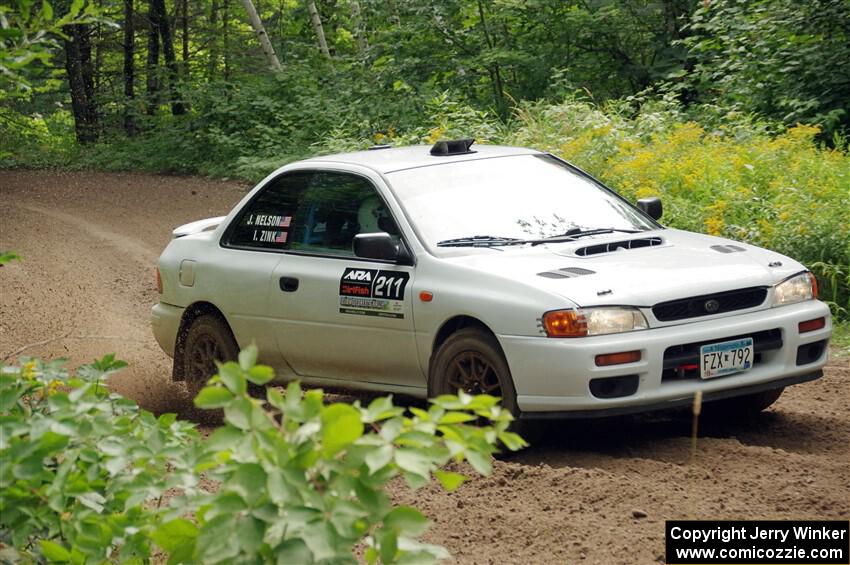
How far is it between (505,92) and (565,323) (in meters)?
16.4

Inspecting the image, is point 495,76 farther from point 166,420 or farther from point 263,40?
point 166,420

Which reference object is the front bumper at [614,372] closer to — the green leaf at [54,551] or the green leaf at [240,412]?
the green leaf at [54,551]

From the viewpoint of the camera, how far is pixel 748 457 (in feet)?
20.6

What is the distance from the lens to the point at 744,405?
7.48 metres

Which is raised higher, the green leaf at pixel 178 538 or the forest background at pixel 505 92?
the forest background at pixel 505 92

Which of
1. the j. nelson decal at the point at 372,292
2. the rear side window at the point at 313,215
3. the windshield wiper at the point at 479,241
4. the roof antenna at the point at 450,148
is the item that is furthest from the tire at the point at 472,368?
the roof antenna at the point at 450,148

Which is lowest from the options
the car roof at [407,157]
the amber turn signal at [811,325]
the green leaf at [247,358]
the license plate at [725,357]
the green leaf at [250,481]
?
the license plate at [725,357]

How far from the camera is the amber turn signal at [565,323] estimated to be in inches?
250

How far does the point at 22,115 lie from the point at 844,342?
101 ft

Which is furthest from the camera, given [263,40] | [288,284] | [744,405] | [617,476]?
[263,40]

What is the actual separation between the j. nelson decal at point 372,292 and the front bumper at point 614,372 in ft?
2.85

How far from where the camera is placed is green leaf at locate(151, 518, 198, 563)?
10.1ft

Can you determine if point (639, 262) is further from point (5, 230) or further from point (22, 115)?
point (22, 115)

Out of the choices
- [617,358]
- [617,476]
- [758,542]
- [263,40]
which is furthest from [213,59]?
[758,542]
